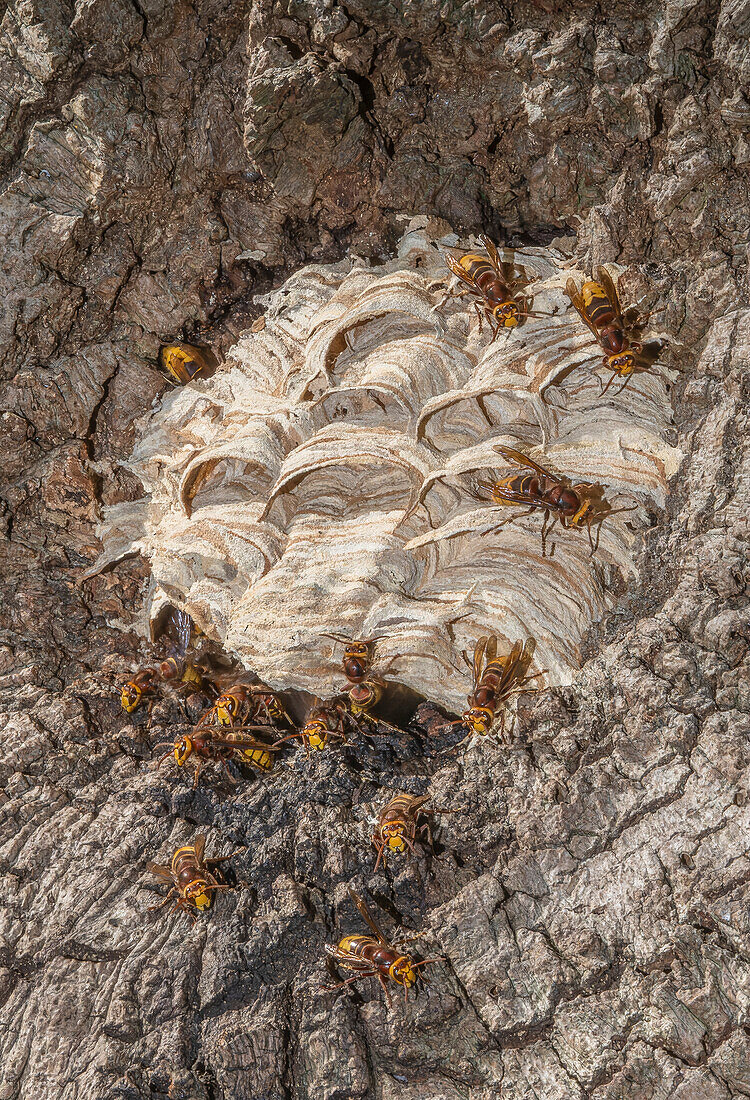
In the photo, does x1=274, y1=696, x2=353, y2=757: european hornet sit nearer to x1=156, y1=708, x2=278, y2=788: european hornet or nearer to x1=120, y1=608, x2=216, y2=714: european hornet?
x1=156, y1=708, x2=278, y2=788: european hornet

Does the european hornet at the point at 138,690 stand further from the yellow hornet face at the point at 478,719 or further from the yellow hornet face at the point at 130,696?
the yellow hornet face at the point at 478,719

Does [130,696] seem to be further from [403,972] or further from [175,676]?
[403,972]

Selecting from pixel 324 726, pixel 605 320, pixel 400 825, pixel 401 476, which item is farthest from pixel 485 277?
pixel 400 825

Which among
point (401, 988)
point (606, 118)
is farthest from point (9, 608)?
point (606, 118)

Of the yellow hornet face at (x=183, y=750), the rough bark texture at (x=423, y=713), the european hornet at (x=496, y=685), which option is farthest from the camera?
the yellow hornet face at (x=183, y=750)

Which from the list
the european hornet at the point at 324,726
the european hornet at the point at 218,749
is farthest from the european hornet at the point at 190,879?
the european hornet at the point at 324,726

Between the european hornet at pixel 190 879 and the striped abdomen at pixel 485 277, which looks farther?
the striped abdomen at pixel 485 277

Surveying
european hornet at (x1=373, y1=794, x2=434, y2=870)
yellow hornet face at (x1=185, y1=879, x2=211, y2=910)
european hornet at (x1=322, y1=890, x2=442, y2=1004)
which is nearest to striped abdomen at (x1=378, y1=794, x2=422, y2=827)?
european hornet at (x1=373, y1=794, x2=434, y2=870)
